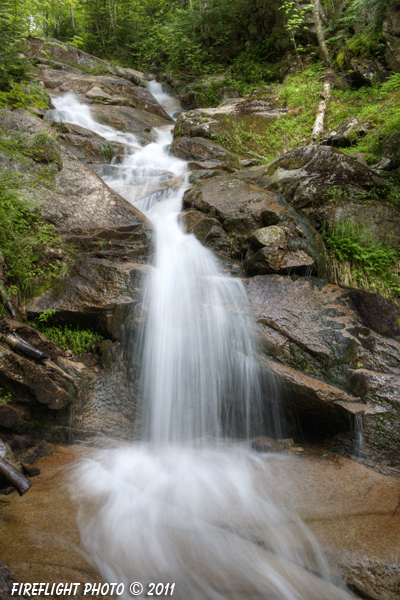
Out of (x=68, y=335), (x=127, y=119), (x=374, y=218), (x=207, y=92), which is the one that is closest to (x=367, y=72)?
(x=207, y=92)

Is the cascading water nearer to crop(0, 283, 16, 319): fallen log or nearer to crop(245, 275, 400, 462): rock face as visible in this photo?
crop(245, 275, 400, 462): rock face

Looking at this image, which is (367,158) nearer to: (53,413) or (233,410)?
(233,410)

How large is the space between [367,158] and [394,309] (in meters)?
4.13

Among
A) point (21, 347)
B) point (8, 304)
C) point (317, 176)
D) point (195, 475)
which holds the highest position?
point (317, 176)

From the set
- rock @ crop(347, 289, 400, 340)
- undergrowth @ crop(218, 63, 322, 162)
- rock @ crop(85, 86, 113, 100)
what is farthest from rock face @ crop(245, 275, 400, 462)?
rock @ crop(85, 86, 113, 100)

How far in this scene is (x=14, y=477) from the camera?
2631mm

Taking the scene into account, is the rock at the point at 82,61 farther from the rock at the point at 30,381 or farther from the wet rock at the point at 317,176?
the rock at the point at 30,381

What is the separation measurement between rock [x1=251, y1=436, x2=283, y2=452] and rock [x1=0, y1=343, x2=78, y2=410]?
2.32 meters

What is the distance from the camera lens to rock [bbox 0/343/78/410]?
336 cm

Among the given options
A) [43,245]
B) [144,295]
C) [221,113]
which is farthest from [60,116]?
[144,295]

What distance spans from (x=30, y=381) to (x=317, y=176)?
20.0 feet

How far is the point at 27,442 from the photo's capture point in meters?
3.36

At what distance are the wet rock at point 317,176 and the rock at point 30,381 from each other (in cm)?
537
